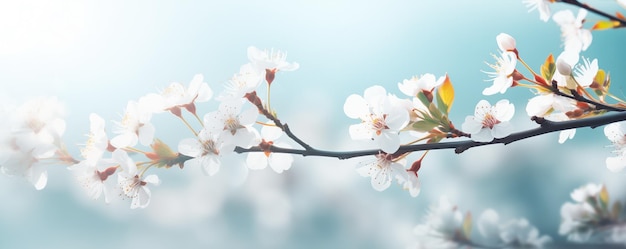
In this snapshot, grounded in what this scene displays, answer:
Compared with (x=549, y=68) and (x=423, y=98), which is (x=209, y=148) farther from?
(x=549, y=68)

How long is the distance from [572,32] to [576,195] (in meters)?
0.92

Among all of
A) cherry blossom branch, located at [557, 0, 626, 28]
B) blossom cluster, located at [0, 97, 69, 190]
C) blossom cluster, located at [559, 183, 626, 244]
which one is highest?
blossom cluster, located at [559, 183, 626, 244]

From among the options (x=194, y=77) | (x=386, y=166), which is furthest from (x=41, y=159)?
(x=386, y=166)

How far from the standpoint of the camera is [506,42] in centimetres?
61

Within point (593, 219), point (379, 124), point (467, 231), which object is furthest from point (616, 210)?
point (379, 124)

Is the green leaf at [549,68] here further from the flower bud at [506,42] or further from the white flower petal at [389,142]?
the white flower petal at [389,142]

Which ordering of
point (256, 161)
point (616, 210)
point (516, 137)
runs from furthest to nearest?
point (616, 210), point (256, 161), point (516, 137)

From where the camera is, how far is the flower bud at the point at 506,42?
2.01 ft

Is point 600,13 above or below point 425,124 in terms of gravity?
above

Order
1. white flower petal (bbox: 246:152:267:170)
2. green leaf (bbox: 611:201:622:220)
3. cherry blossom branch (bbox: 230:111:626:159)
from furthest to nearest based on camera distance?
green leaf (bbox: 611:201:622:220)
white flower petal (bbox: 246:152:267:170)
cherry blossom branch (bbox: 230:111:626:159)

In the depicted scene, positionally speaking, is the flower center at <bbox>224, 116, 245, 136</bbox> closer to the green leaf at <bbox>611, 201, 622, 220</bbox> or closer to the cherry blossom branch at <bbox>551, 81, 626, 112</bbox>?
the cherry blossom branch at <bbox>551, 81, 626, 112</bbox>

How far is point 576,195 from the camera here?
140 centimetres

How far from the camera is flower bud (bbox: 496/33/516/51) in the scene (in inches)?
24.1

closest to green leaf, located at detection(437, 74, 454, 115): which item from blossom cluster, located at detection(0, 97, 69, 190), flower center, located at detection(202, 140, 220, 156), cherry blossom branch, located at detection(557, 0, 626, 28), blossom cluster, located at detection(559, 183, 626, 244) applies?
cherry blossom branch, located at detection(557, 0, 626, 28)
